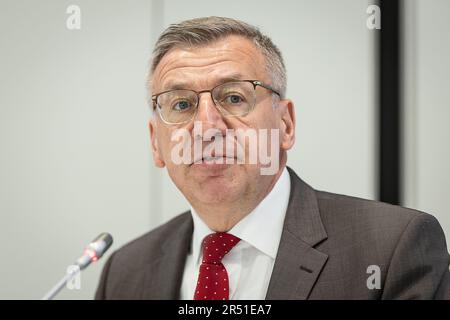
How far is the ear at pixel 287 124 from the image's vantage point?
139 centimetres

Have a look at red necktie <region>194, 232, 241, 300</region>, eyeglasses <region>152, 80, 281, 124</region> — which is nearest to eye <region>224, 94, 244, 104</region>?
eyeglasses <region>152, 80, 281, 124</region>

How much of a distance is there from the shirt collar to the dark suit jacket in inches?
1.3

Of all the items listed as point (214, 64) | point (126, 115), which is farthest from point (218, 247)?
point (126, 115)

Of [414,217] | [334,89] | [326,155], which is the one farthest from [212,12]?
[414,217]

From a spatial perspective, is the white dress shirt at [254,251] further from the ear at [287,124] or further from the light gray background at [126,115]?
the light gray background at [126,115]

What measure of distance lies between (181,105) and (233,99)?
0.13 m

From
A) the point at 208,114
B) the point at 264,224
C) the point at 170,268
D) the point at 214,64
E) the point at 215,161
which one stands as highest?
the point at 214,64

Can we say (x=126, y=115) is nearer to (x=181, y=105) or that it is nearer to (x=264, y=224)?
(x=181, y=105)

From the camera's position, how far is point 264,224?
133cm

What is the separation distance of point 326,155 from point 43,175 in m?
0.86

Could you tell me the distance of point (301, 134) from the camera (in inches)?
60.9

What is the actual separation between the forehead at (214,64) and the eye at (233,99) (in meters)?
0.04

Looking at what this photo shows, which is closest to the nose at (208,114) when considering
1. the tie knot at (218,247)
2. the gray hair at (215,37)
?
the gray hair at (215,37)

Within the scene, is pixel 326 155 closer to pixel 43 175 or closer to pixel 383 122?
pixel 383 122
